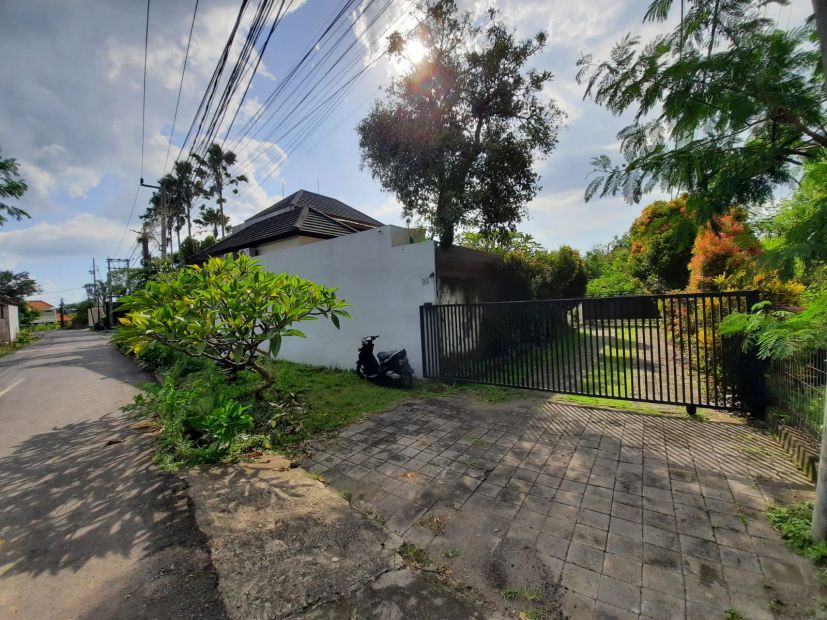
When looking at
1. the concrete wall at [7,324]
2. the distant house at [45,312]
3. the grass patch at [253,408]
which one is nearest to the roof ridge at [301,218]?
the grass patch at [253,408]

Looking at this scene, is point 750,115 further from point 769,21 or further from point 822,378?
point 822,378

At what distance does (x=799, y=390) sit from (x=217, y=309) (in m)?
6.41

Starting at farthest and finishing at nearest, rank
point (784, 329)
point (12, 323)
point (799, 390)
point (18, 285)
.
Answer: point (18, 285) → point (12, 323) → point (799, 390) → point (784, 329)

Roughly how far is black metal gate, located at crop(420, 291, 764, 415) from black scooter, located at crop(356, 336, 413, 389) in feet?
1.55

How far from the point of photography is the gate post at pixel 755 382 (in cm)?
384

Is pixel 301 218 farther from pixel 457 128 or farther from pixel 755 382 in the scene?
pixel 755 382

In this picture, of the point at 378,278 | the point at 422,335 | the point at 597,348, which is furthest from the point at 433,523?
the point at 378,278

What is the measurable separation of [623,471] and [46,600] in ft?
14.0

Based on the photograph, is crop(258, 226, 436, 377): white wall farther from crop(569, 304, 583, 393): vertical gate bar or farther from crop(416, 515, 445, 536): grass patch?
crop(416, 515, 445, 536): grass patch

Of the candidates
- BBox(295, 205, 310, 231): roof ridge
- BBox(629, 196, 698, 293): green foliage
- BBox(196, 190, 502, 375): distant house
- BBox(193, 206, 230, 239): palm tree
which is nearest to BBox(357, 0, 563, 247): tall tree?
BBox(196, 190, 502, 375): distant house

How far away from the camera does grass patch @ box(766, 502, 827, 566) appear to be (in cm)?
194

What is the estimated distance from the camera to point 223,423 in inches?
148

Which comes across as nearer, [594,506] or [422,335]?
[594,506]

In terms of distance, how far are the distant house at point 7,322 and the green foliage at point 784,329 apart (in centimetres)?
3426
